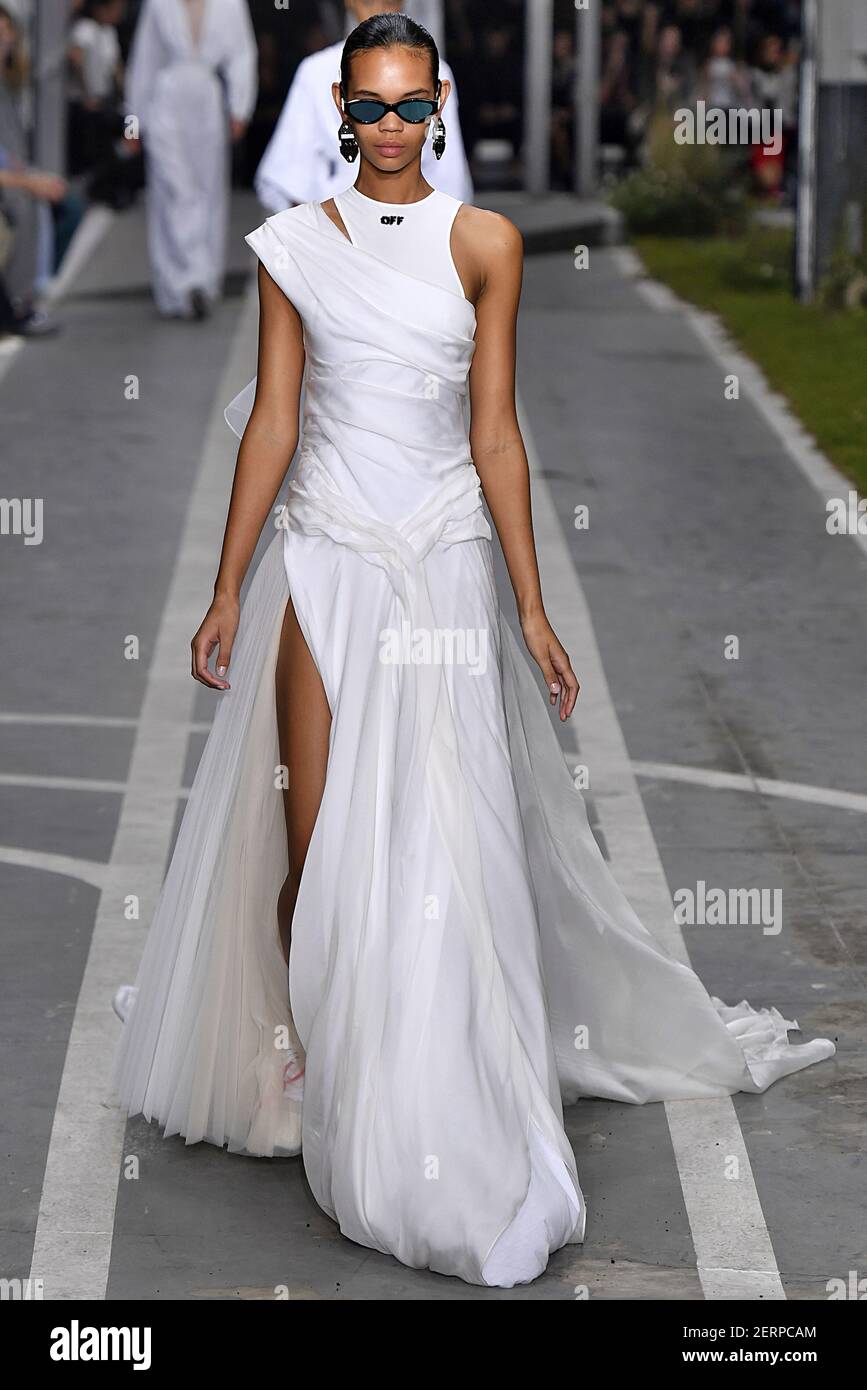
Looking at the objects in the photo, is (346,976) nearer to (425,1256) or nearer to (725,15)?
(425,1256)

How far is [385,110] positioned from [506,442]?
61 cm

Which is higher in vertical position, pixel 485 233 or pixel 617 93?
pixel 485 233

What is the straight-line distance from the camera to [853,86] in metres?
17.2

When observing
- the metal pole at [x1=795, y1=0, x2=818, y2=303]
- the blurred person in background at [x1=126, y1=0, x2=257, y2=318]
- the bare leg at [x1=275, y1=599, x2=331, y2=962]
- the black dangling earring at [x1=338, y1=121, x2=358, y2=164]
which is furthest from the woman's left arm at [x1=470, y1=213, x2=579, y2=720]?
the metal pole at [x1=795, y1=0, x2=818, y2=303]

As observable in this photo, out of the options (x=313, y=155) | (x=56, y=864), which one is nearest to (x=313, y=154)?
(x=313, y=155)

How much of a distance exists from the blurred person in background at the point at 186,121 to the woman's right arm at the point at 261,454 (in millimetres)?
13022

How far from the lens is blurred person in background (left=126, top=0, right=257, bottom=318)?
17.3m

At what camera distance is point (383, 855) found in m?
4.30

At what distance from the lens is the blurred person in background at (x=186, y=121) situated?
1734 centimetres

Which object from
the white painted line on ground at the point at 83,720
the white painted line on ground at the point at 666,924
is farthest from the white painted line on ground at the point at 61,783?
the white painted line on ground at the point at 666,924

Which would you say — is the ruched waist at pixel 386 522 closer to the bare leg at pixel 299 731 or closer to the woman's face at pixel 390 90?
the bare leg at pixel 299 731

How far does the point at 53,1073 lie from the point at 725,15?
93.4 ft

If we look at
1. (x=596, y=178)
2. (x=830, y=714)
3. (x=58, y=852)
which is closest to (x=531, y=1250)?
(x=58, y=852)

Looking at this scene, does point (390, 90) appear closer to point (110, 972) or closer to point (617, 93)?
point (110, 972)
